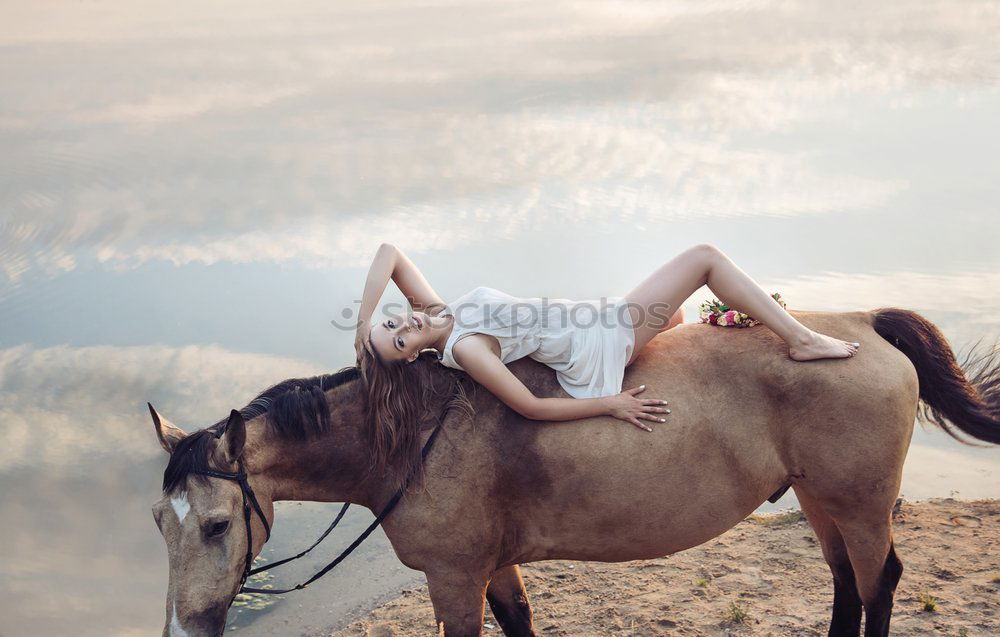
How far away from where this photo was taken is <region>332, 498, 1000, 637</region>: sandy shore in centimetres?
A: 460

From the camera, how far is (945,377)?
3.77 metres

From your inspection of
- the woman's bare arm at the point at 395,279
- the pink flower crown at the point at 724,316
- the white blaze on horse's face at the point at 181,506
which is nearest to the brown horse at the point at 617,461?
the pink flower crown at the point at 724,316

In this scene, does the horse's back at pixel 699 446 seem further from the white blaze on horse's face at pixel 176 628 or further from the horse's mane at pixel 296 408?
the white blaze on horse's face at pixel 176 628

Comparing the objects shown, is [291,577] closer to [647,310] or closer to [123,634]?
[123,634]

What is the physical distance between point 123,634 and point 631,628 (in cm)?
346

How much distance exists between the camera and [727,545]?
570 cm

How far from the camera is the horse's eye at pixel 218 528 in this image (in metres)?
3.03

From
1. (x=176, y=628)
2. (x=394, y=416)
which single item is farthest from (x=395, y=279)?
(x=176, y=628)

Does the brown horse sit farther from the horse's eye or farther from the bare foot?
the horse's eye

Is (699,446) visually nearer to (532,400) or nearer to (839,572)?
(532,400)

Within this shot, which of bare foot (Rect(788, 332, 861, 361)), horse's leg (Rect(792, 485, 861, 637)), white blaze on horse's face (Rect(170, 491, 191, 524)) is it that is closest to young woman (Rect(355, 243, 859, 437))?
bare foot (Rect(788, 332, 861, 361))

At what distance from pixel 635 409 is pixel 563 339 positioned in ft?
1.48

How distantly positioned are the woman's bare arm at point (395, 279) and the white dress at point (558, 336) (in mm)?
403

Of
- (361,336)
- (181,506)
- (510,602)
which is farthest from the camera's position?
(510,602)
